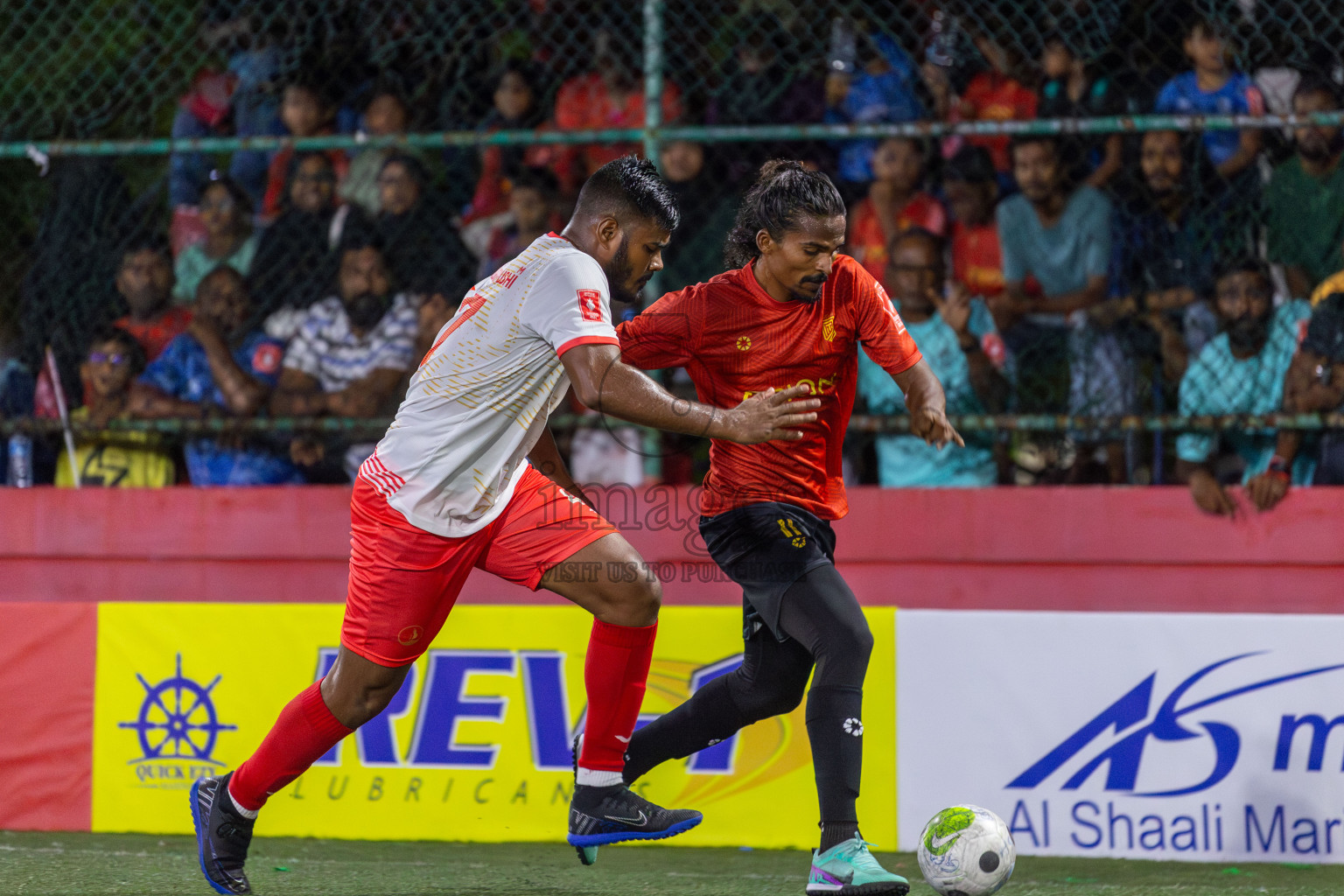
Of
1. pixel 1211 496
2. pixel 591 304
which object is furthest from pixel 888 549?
pixel 591 304

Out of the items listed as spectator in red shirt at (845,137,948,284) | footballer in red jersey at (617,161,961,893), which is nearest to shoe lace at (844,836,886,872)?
footballer in red jersey at (617,161,961,893)

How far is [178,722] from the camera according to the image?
17.0ft

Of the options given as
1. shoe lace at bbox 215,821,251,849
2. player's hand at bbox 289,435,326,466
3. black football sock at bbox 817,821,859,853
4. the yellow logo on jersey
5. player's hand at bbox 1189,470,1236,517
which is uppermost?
player's hand at bbox 289,435,326,466

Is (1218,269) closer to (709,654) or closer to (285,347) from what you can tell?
(709,654)

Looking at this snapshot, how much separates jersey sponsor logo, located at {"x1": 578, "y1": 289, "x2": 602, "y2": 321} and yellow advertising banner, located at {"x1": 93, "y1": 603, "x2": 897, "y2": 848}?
1662 millimetres

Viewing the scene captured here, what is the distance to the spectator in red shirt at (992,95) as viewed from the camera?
6.20m

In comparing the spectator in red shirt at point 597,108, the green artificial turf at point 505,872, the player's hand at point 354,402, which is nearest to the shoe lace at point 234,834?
the green artificial turf at point 505,872

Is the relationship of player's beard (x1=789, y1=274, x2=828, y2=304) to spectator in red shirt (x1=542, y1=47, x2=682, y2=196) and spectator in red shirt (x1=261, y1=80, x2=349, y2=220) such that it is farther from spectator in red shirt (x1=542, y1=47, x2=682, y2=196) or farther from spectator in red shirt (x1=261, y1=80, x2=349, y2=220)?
spectator in red shirt (x1=261, y1=80, x2=349, y2=220)

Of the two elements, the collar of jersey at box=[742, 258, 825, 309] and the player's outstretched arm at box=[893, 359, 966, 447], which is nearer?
the player's outstretched arm at box=[893, 359, 966, 447]

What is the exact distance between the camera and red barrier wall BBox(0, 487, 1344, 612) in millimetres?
5668

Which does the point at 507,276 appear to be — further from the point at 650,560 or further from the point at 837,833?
the point at 650,560

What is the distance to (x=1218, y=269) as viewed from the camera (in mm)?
5758

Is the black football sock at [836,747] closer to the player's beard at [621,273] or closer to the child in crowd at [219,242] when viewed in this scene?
the player's beard at [621,273]

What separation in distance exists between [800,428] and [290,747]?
5.32 feet
